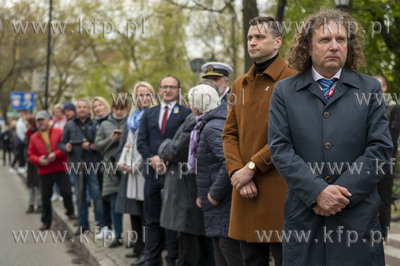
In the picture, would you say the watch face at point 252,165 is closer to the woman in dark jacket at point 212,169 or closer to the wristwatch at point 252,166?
the wristwatch at point 252,166

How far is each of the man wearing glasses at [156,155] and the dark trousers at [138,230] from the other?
0.57 m

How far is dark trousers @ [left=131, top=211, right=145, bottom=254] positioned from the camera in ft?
23.9

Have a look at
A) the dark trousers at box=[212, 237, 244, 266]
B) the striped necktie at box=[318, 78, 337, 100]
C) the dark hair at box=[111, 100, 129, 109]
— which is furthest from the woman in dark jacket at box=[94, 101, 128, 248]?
the striped necktie at box=[318, 78, 337, 100]

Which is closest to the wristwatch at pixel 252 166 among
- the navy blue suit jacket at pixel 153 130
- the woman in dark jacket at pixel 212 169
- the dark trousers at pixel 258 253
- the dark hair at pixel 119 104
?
the dark trousers at pixel 258 253

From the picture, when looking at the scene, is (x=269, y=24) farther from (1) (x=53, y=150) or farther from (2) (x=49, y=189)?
(1) (x=53, y=150)

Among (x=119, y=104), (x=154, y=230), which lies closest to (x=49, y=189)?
(x=119, y=104)

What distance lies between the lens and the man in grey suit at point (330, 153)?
3.09 m

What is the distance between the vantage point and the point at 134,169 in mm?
7102

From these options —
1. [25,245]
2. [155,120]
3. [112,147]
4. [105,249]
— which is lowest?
[25,245]

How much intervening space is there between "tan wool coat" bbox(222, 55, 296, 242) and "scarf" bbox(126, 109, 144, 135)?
3095 millimetres

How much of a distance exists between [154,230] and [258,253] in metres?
2.58

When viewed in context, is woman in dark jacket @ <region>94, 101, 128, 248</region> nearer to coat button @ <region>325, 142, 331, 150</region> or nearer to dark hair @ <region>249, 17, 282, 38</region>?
dark hair @ <region>249, 17, 282, 38</region>

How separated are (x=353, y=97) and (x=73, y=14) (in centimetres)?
3306

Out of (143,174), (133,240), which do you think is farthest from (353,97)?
(133,240)
